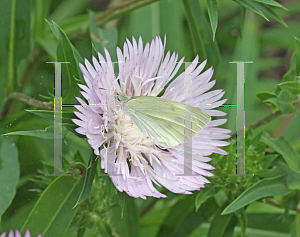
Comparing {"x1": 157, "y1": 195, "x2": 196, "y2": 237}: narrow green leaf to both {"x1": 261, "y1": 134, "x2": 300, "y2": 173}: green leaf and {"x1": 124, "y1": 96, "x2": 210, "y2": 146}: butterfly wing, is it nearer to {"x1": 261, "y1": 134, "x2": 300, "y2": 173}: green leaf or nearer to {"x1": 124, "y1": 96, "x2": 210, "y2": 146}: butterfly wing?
{"x1": 261, "y1": 134, "x2": 300, "y2": 173}: green leaf

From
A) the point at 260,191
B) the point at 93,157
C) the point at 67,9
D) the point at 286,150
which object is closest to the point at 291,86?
the point at 286,150

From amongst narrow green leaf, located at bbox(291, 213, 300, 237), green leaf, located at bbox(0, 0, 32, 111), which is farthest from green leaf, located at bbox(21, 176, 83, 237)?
narrow green leaf, located at bbox(291, 213, 300, 237)

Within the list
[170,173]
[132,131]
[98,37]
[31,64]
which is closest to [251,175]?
[170,173]

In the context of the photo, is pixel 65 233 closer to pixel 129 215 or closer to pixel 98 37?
pixel 129 215

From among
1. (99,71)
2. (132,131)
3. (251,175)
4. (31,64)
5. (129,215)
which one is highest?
(31,64)

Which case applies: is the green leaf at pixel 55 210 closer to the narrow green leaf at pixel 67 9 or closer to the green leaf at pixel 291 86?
the green leaf at pixel 291 86

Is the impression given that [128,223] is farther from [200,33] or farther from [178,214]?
[200,33]

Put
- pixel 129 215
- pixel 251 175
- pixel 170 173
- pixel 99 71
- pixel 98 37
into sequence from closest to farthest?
pixel 99 71 < pixel 170 173 < pixel 251 175 < pixel 98 37 < pixel 129 215

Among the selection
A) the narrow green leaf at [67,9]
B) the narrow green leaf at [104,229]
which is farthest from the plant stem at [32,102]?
the narrow green leaf at [67,9]
